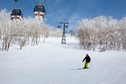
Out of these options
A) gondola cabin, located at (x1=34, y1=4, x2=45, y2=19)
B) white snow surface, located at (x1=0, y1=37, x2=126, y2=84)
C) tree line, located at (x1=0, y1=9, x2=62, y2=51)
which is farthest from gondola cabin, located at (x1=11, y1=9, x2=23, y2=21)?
tree line, located at (x1=0, y1=9, x2=62, y2=51)

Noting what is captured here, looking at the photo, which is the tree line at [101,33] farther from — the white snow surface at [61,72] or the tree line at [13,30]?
the white snow surface at [61,72]

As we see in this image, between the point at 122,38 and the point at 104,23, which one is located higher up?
the point at 104,23

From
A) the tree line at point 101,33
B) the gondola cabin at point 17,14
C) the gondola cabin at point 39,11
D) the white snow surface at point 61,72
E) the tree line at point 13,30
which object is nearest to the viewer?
the white snow surface at point 61,72

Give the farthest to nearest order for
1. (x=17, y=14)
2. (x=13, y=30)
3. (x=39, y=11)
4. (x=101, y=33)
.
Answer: (x=101, y=33) → (x=13, y=30) → (x=17, y=14) → (x=39, y=11)

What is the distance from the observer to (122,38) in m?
87.8

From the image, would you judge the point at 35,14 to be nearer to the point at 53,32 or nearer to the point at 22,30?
the point at 22,30

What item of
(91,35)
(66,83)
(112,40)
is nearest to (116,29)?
(112,40)

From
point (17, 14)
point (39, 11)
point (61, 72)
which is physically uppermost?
point (39, 11)

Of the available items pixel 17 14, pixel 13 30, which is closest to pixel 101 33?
pixel 13 30

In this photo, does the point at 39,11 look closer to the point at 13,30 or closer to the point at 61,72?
the point at 61,72

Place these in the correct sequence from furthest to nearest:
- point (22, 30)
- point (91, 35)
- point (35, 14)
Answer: point (91, 35) < point (22, 30) < point (35, 14)

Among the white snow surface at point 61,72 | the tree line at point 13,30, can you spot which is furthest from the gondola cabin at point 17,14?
the tree line at point 13,30

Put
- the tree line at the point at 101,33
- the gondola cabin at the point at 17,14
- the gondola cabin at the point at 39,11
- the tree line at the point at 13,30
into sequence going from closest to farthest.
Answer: the gondola cabin at the point at 39,11, the gondola cabin at the point at 17,14, the tree line at the point at 13,30, the tree line at the point at 101,33

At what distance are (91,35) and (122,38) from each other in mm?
13395
